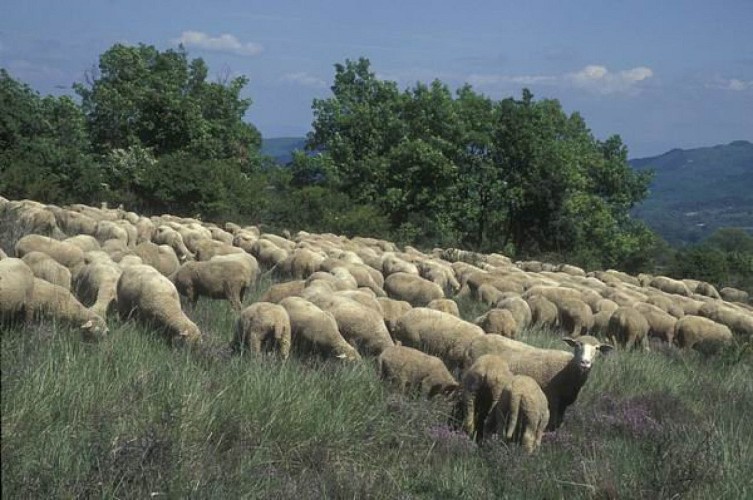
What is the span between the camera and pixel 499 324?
509 inches

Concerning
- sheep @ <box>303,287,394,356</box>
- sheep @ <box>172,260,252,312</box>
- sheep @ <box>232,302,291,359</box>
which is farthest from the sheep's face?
sheep @ <box>172,260,252,312</box>

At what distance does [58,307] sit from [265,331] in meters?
2.33

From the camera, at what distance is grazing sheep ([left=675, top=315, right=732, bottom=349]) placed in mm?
17219

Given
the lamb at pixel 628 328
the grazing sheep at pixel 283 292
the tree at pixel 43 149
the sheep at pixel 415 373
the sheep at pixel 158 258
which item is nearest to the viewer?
the sheep at pixel 415 373

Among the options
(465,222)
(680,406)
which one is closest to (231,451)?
(680,406)

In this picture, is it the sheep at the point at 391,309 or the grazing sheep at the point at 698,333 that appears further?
the grazing sheep at the point at 698,333

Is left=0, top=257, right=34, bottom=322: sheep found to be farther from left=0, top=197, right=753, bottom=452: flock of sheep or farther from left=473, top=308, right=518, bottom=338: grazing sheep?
left=473, top=308, right=518, bottom=338: grazing sheep

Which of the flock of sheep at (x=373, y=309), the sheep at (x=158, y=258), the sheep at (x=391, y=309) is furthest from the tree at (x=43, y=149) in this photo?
the sheep at (x=391, y=309)

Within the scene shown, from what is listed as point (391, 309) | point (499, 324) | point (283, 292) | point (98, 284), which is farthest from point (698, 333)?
point (98, 284)

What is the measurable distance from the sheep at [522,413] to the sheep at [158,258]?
8.79 metres

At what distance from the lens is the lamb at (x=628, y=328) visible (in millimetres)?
16531

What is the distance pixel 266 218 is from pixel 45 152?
972cm

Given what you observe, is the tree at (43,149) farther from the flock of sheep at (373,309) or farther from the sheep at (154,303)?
the sheep at (154,303)

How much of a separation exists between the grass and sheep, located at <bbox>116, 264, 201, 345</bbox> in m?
1.06
